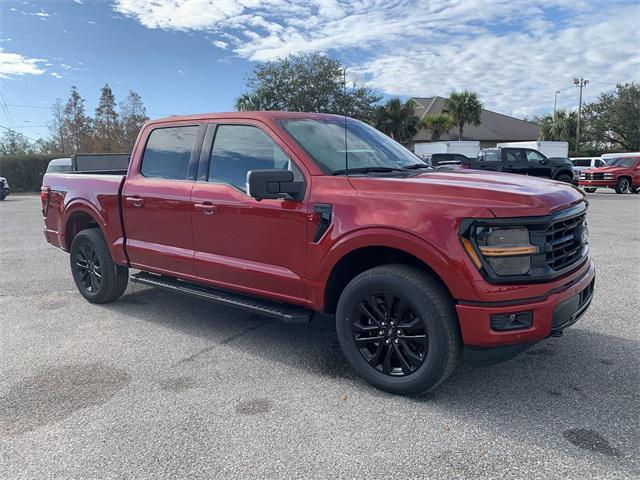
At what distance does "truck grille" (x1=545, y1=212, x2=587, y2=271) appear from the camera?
3021 millimetres

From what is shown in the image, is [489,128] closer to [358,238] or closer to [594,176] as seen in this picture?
[594,176]

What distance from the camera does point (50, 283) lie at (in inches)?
260

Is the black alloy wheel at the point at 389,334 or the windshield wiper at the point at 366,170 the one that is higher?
the windshield wiper at the point at 366,170

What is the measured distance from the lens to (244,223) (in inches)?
155

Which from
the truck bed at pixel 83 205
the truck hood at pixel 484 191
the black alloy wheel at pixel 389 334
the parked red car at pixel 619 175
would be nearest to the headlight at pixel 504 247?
the truck hood at pixel 484 191

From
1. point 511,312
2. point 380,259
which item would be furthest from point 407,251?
point 511,312

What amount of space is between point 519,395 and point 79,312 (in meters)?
4.33

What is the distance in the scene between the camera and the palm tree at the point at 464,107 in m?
40.1

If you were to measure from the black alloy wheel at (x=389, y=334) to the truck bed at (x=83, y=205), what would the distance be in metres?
2.82

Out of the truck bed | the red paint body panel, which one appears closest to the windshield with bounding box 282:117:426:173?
the red paint body panel

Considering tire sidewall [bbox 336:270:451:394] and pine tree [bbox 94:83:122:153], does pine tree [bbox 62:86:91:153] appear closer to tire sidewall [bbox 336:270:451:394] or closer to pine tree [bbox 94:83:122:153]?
pine tree [bbox 94:83:122:153]

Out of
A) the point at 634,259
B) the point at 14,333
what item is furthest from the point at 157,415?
the point at 634,259

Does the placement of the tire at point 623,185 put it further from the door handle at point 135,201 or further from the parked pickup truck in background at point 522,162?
the door handle at point 135,201

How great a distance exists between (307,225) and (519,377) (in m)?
1.85
